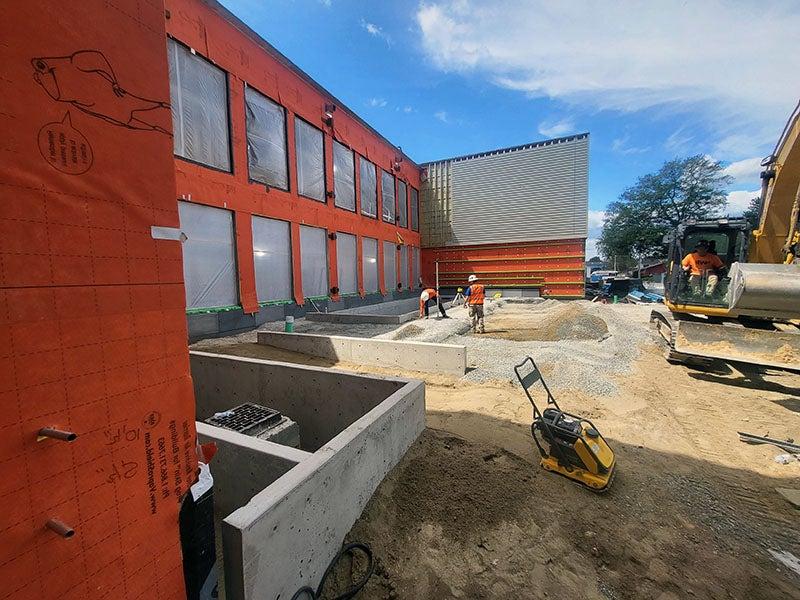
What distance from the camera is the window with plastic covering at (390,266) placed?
2036cm

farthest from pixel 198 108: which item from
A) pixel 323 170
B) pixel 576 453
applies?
pixel 576 453

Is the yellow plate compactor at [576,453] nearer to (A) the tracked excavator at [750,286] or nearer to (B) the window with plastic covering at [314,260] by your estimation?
(A) the tracked excavator at [750,286]

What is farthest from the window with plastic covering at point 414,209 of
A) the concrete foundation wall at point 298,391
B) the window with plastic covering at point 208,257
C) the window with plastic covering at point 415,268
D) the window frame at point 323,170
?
the concrete foundation wall at point 298,391

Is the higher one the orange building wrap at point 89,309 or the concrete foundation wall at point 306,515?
the orange building wrap at point 89,309

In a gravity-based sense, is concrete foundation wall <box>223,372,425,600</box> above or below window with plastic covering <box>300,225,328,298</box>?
below

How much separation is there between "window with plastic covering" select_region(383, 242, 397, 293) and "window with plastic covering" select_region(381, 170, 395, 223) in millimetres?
1634

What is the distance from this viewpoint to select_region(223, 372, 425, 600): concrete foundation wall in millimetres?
1878

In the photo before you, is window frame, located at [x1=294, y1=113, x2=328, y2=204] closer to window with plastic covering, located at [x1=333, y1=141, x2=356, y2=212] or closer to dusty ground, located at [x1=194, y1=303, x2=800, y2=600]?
window with plastic covering, located at [x1=333, y1=141, x2=356, y2=212]

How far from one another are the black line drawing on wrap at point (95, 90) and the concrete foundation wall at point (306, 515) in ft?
6.60

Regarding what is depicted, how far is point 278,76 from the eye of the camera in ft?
41.1

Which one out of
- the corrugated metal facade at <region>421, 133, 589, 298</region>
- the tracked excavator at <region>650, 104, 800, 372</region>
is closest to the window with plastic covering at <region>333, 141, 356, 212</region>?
the corrugated metal facade at <region>421, 133, 589, 298</region>

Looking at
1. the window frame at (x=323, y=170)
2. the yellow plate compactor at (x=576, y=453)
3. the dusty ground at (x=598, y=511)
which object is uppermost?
the window frame at (x=323, y=170)

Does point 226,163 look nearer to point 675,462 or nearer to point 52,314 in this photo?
point 52,314

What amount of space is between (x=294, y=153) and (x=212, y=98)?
3.35 metres
